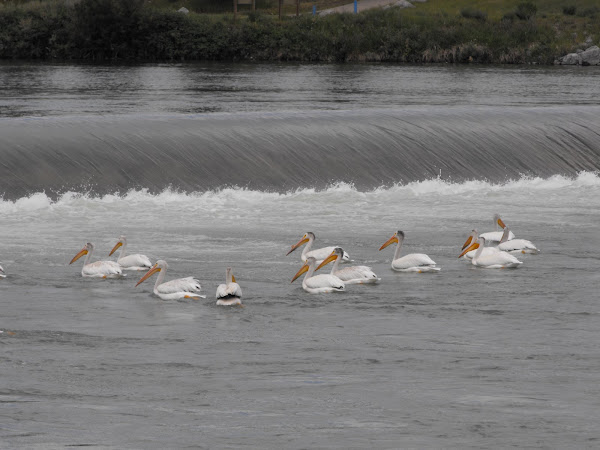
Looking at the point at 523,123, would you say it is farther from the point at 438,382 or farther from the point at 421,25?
the point at 421,25

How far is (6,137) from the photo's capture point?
19.7 meters

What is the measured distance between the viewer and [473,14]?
216 ft

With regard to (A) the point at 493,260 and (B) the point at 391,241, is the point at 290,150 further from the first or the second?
(A) the point at 493,260

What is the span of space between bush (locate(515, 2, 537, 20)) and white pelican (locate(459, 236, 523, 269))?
54.4 m

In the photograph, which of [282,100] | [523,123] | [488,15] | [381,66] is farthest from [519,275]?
[488,15]

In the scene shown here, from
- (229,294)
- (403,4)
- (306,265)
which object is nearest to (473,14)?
(403,4)

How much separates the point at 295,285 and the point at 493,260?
110 inches

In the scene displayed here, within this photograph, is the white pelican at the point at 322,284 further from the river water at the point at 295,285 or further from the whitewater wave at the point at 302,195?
the whitewater wave at the point at 302,195

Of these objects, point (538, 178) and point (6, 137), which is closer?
point (6, 137)

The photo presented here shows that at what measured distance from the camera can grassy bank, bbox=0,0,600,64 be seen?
5884 cm

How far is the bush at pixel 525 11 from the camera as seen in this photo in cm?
6631

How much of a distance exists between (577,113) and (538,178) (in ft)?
14.2

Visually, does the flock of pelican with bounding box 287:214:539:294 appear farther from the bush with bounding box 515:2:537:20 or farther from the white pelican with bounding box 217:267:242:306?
the bush with bounding box 515:2:537:20

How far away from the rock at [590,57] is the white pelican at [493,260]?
4521 cm
